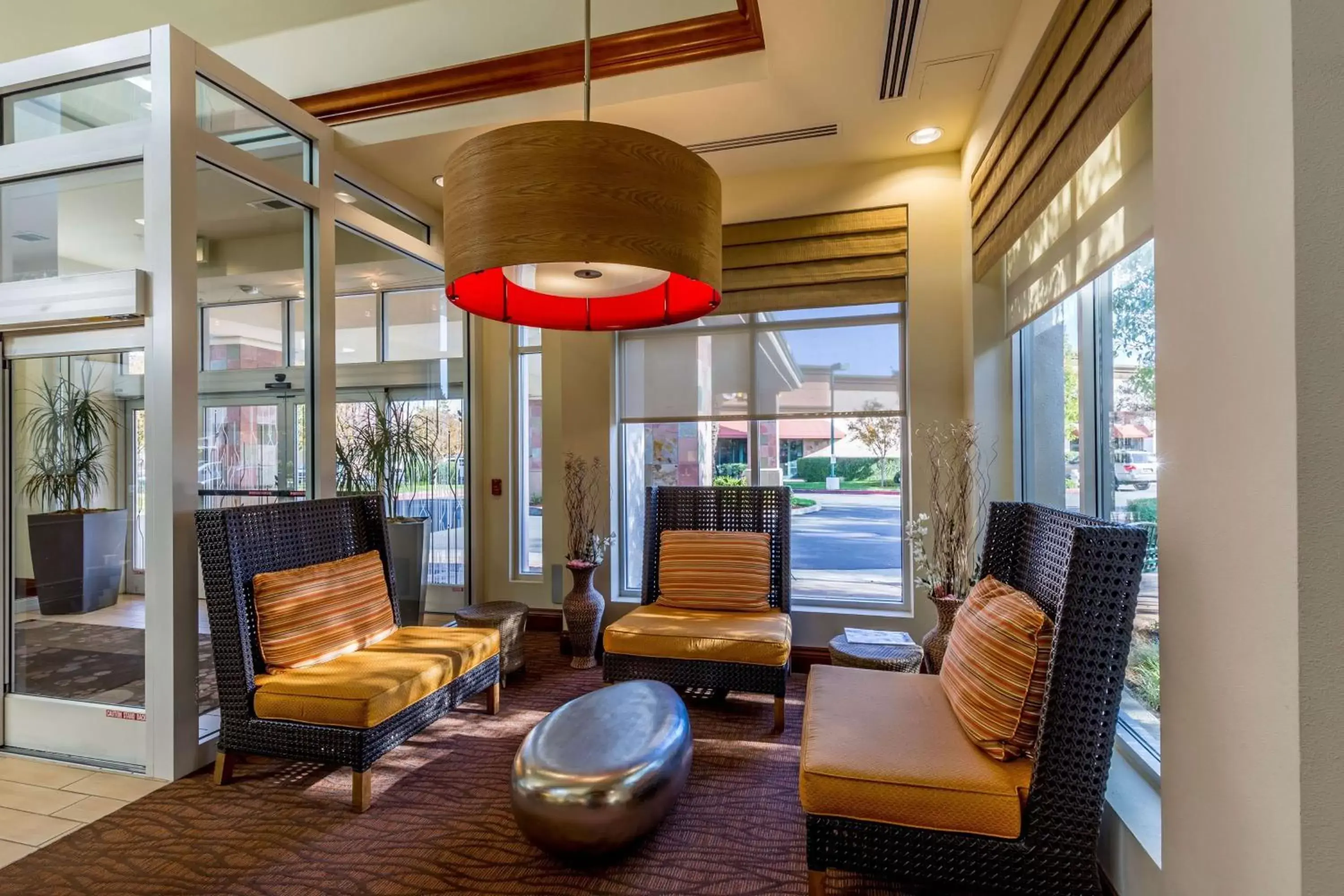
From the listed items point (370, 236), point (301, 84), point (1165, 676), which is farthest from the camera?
point (370, 236)

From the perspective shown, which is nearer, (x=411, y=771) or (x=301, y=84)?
(x=411, y=771)

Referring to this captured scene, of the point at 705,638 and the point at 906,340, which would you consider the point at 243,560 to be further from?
the point at 906,340

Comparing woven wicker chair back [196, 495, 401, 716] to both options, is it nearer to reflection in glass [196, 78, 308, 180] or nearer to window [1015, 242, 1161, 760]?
reflection in glass [196, 78, 308, 180]

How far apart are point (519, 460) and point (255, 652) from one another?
265cm

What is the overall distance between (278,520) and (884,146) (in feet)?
12.7

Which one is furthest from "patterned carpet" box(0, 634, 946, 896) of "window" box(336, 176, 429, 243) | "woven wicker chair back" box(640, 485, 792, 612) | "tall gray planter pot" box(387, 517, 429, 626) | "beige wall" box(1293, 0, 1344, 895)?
"window" box(336, 176, 429, 243)

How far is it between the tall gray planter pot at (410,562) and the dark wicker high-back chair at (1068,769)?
142 inches

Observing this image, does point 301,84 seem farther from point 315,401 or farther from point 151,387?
point 151,387

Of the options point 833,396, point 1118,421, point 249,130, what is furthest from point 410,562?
point 1118,421

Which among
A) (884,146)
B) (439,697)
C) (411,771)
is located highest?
(884,146)

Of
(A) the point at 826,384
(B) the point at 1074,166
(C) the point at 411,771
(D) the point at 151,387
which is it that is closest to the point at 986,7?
(B) the point at 1074,166

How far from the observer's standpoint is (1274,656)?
3.63 feet

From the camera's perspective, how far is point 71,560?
3021 millimetres

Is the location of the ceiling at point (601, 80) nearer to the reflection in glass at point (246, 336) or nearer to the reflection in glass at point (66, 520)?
the reflection in glass at point (246, 336)
